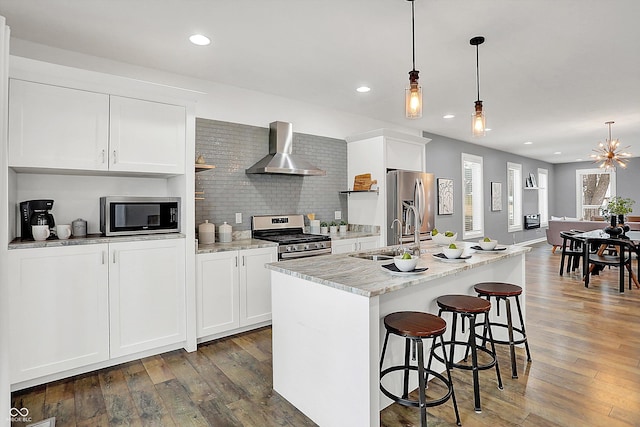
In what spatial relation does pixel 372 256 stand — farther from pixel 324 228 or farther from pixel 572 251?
pixel 572 251

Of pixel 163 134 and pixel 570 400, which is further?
pixel 163 134

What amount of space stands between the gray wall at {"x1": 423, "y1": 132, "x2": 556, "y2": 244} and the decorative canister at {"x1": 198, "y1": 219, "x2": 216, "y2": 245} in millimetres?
4378

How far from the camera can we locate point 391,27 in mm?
2727

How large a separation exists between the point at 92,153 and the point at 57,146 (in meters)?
0.22

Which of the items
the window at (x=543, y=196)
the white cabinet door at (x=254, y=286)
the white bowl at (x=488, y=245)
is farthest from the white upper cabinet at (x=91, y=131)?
the window at (x=543, y=196)

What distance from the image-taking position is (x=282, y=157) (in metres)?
4.17

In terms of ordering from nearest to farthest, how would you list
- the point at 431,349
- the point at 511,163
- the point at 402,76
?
1. the point at 431,349
2. the point at 402,76
3. the point at 511,163

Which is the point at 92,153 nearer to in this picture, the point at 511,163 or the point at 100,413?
the point at 100,413

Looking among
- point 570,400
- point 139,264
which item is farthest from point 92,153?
point 570,400

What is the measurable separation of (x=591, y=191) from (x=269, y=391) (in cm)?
1272

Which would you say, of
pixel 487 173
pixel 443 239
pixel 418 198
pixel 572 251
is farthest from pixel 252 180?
pixel 487 173

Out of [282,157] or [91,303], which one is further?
[282,157]

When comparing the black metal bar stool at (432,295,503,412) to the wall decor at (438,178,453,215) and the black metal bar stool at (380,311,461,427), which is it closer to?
the black metal bar stool at (380,311,461,427)

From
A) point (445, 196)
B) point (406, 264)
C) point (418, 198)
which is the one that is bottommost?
point (406, 264)
